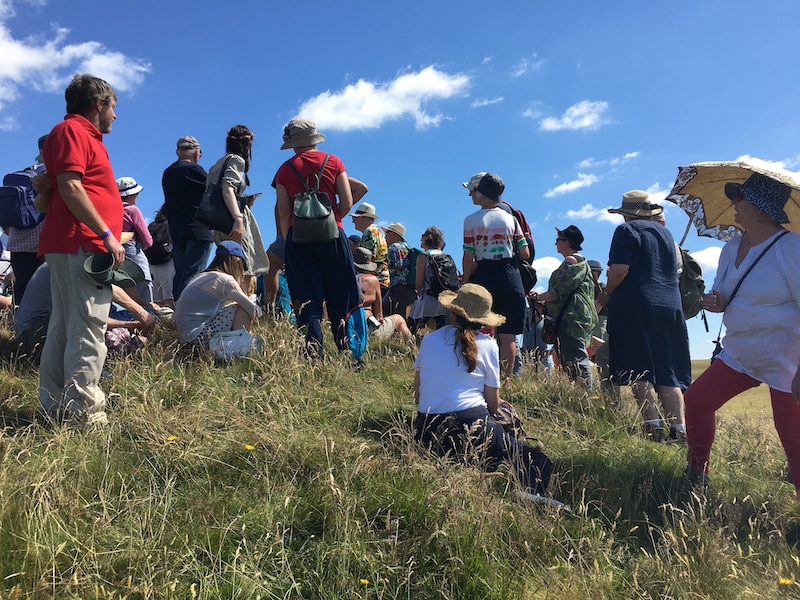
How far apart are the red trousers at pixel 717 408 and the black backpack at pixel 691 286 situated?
224 centimetres

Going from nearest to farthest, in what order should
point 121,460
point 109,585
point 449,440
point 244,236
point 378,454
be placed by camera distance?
1. point 109,585
2. point 121,460
3. point 378,454
4. point 449,440
5. point 244,236

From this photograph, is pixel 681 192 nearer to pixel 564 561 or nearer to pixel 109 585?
pixel 564 561

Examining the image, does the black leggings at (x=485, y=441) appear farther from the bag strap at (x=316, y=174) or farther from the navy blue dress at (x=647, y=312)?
the bag strap at (x=316, y=174)

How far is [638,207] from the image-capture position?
17.6 feet

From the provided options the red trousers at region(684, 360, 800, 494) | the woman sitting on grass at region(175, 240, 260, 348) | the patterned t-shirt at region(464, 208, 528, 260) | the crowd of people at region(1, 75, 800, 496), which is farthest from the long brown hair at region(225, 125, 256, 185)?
the red trousers at region(684, 360, 800, 494)

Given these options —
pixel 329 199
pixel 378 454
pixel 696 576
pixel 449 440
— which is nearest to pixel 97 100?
pixel 329 199

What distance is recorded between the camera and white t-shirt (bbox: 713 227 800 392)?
364cm

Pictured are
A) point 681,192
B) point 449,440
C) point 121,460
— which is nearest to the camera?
point 121,460

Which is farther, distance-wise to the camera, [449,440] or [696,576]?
[449,440]

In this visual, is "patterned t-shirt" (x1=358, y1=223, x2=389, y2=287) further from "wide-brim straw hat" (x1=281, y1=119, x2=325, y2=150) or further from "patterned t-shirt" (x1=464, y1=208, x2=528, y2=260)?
"wide-brim straw hat" (x1=281, y1=119, x2=325, y2=150)

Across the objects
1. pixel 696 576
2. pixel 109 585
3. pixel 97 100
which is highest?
pixel 97 100

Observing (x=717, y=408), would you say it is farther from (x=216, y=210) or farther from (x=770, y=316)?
(x=216, y=210)

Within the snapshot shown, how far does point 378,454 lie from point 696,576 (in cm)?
168

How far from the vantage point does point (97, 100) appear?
12.7ft
